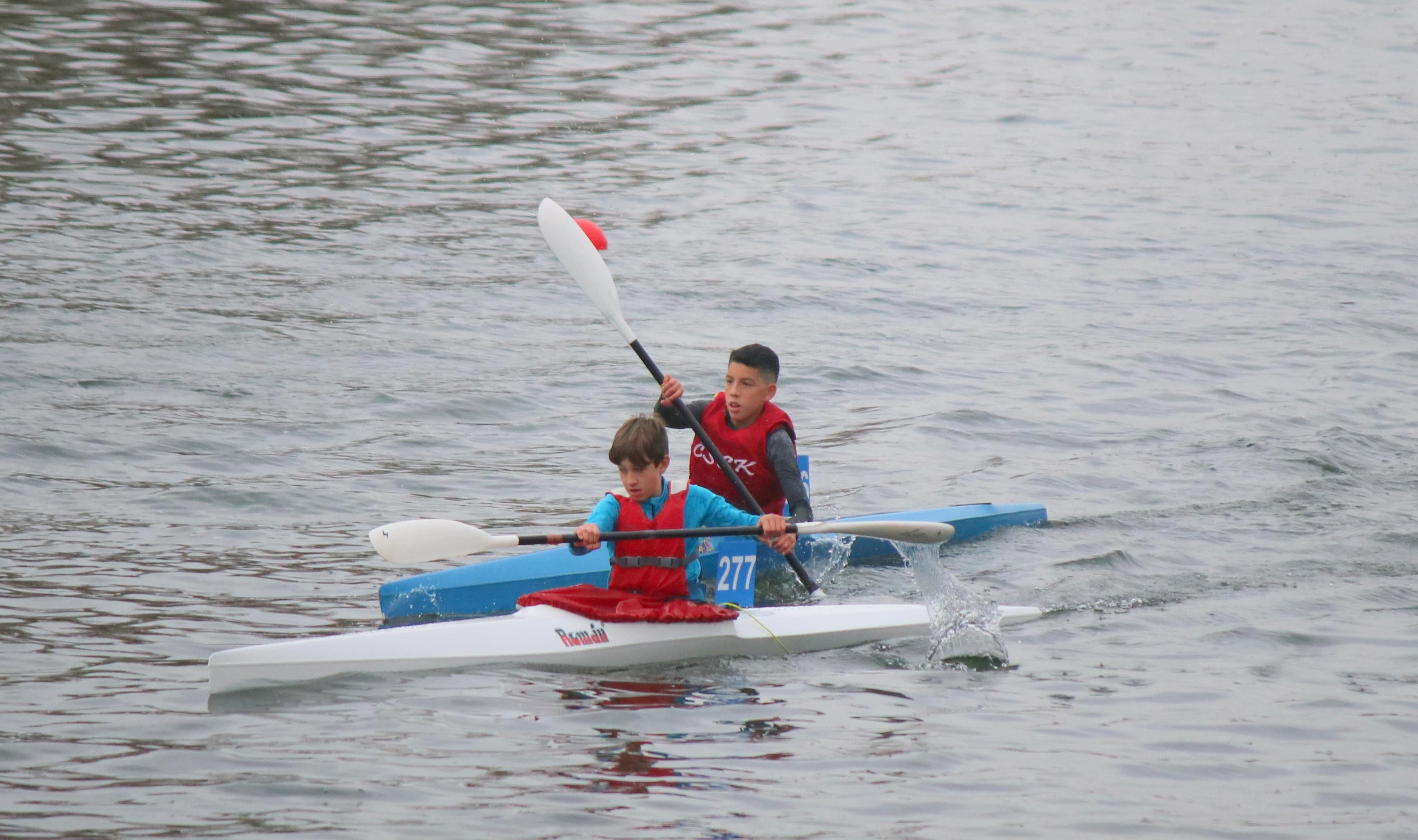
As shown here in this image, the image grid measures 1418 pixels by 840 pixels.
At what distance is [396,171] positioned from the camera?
1611cm

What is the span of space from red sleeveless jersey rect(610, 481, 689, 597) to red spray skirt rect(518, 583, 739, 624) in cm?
3

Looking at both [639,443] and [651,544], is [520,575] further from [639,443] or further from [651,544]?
[639,443]

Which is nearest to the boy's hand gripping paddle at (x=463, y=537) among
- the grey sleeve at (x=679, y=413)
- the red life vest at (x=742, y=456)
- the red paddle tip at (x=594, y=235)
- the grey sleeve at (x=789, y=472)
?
the grey sleeve at (x=789, y=472)

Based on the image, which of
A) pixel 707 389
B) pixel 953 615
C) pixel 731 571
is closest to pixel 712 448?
pixel 731 571

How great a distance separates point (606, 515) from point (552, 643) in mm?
536

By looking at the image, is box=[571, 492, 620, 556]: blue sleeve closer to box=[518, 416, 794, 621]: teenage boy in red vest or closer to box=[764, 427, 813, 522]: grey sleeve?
box=[518, 416, 794, 621]: teenage boy in red vest

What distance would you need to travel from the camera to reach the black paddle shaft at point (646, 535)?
593cm

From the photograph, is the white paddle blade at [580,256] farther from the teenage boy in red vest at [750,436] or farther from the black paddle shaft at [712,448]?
the teenage boy in red vest at [750,436]

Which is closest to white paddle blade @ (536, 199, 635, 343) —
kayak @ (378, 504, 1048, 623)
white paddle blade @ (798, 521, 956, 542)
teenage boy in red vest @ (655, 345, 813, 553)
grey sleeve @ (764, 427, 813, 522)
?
teenage boy in red vest @ (655, 345, 813, 553)

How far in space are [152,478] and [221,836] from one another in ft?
14.1

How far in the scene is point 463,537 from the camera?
6152 mm

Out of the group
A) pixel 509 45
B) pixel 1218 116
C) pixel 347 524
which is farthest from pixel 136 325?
pixel 1218 116

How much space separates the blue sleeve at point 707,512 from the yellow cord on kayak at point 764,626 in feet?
1.28

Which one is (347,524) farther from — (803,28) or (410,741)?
(803,28)
